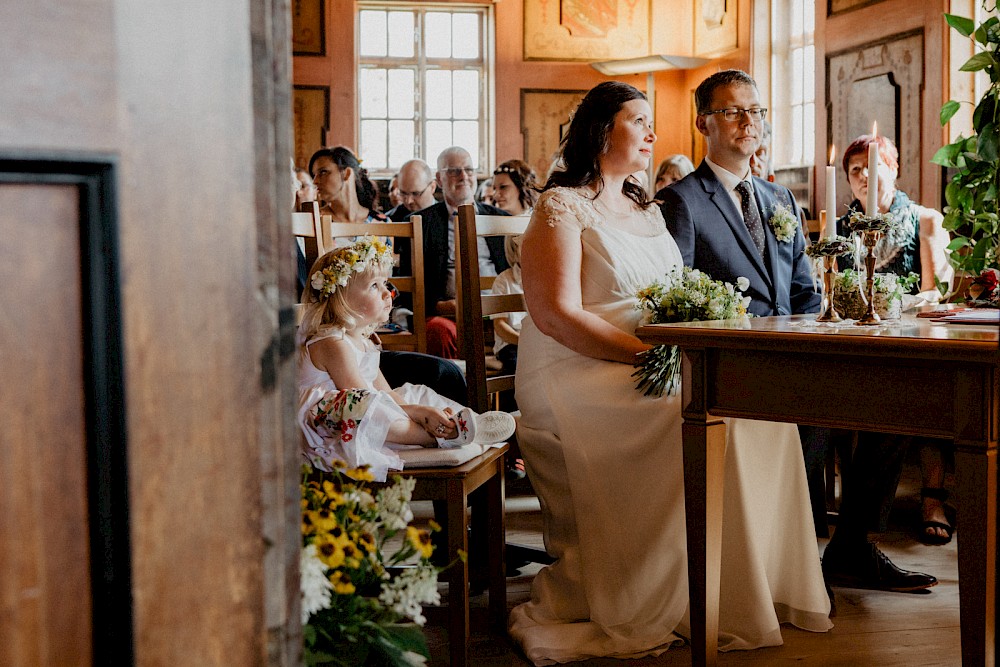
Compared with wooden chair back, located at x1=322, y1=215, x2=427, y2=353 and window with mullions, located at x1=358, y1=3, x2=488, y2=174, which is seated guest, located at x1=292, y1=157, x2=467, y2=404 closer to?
wooden chair back, located at x1=322, y1=215, x2=427, y2=353

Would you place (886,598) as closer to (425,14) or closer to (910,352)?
(910,352)

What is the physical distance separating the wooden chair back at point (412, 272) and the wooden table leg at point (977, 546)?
2.44 m

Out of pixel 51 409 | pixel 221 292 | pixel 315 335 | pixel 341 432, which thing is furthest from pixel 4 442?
pixel 315 335

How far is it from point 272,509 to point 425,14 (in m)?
10.9

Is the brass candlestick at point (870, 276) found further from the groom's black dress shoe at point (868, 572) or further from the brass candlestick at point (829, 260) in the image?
the groom's black dress shoe at point (868, 572)

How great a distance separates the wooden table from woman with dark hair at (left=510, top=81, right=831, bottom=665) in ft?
1.01

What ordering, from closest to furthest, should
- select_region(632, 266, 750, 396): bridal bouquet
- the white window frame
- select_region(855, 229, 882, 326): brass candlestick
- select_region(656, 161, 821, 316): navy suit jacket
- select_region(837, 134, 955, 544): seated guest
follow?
select_region(855, 229, 882, 326): brass candlestick, select_region(632, 266, 750, 396): bridal bouquet, select_region(656, 161, 821, 316): navy suit jacket, select_region(837, 134, 955, 544): seated guest, the white window frame

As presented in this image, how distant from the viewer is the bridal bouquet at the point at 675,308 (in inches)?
93.1

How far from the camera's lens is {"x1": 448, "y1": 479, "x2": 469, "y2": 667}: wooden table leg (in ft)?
7.02

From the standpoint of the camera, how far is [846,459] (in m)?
3.35

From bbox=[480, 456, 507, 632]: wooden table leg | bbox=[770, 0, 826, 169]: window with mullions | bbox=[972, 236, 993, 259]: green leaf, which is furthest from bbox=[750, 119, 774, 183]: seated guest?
bbox=[770, 0, 826, 169]: window with mullions

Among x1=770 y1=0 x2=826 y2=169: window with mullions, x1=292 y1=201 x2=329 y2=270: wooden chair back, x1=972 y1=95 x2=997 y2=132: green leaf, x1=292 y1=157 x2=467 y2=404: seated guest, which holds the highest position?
x1=770 y1=0 x2=826 y2=169: window with mullions

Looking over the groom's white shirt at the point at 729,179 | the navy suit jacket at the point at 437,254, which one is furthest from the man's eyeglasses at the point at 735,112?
the navy suit jacket at the point at 437,254

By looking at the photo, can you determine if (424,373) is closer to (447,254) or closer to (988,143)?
(988,143)
